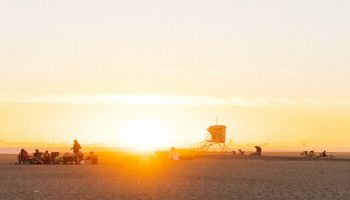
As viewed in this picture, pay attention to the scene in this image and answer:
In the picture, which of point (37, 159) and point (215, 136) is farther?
point (215, 136)

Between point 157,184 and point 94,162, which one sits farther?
point 94,162

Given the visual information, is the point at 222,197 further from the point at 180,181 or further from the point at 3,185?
the point at 3,185

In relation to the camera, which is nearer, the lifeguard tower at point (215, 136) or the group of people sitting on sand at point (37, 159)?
the group of people sitting on sand at point (37, 159)

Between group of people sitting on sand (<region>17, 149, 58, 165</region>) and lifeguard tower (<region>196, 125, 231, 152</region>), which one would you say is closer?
group of people sitting on sand (<region>17, 149, 58, 165</region>)

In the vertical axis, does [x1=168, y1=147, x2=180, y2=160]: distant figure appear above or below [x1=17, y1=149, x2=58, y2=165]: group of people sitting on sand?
above

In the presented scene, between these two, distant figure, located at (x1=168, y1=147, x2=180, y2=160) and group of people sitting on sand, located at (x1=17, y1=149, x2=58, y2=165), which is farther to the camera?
distant figure, located at (x1=168, y1=147, x2=180, y2=160)

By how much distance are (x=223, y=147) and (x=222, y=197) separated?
12174 cm

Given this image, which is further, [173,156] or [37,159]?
[173,156]

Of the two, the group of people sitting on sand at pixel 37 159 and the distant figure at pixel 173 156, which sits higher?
the distant figure at pixel 173 156

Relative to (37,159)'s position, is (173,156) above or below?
above

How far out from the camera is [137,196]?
26938 millimetres

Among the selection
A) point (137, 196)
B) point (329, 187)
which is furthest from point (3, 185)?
point (329, 187)

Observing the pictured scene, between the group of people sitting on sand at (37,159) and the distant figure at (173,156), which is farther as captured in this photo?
the distant figure at (173,156)

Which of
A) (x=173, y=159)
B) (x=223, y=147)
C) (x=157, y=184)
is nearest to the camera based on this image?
(x=157, y=184)
